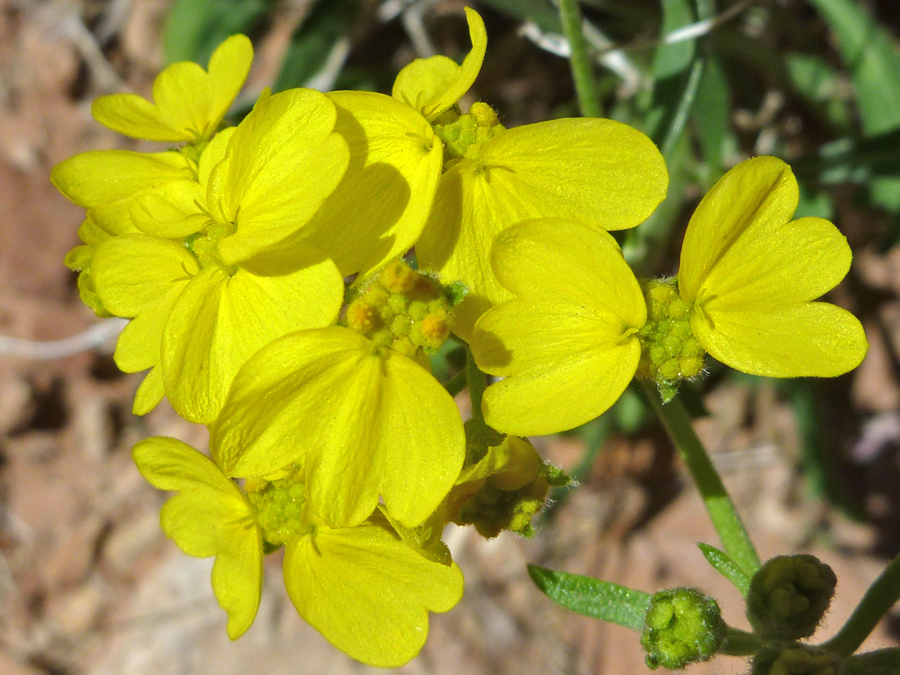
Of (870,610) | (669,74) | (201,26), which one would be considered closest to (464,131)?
(669,74)

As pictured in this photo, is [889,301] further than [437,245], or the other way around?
[889,301]

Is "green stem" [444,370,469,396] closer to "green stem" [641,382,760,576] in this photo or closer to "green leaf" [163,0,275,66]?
"green stem" [641,382,760,576]

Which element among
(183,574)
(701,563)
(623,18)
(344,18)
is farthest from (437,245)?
(183,574)

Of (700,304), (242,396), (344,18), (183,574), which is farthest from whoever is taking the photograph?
(183,574)

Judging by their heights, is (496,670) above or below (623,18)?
below

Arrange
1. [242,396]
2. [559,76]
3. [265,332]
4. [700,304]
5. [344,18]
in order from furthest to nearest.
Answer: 1. [559,76]
2. [344,18]
3. [700,304]
4. [265,332]
5. [242,396]

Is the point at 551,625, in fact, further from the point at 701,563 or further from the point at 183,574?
the point at 183,574

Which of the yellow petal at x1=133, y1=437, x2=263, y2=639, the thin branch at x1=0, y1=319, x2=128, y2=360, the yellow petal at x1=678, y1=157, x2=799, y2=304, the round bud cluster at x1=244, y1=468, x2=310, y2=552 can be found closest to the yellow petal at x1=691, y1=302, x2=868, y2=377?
the yellow petal at x1=678, y1=157, x2=799, y2=304
